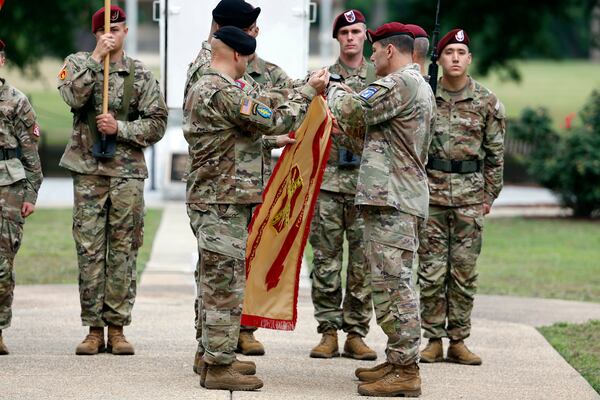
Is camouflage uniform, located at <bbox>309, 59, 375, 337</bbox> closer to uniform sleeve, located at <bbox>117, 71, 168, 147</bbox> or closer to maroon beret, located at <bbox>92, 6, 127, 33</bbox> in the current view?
uniform sleeve, located at <bbox>117, 71, 168, 147</bbox>

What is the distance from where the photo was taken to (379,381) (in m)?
7.57

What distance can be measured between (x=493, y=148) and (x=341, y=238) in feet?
4.07

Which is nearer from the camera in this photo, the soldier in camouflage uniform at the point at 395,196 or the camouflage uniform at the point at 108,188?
the soldier in camouflage uniform at the point at 395,196

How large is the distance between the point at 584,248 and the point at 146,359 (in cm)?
965

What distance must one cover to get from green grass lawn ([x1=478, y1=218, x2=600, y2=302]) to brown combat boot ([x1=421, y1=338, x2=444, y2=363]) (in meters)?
4.21

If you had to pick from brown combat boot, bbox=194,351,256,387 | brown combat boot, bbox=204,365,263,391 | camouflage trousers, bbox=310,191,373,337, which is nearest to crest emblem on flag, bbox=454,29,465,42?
camouflage trousers, bbox=310,191,373,337

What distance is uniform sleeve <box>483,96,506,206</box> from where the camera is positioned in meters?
8.95

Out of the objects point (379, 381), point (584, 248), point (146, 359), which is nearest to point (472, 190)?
point (379, 381)

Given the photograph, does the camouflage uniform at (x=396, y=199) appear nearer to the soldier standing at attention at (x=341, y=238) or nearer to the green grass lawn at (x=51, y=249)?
the soldier standing at attention at (x=341, y=238)

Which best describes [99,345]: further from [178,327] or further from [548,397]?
[548,397]

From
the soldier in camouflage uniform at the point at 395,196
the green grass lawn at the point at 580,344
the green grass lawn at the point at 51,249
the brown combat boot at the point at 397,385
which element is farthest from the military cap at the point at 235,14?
the green grass lawn at the point at 51,249

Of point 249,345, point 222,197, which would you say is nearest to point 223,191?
point 222,197

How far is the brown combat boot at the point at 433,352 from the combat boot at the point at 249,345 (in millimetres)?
1116

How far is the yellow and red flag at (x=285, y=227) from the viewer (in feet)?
25.9
